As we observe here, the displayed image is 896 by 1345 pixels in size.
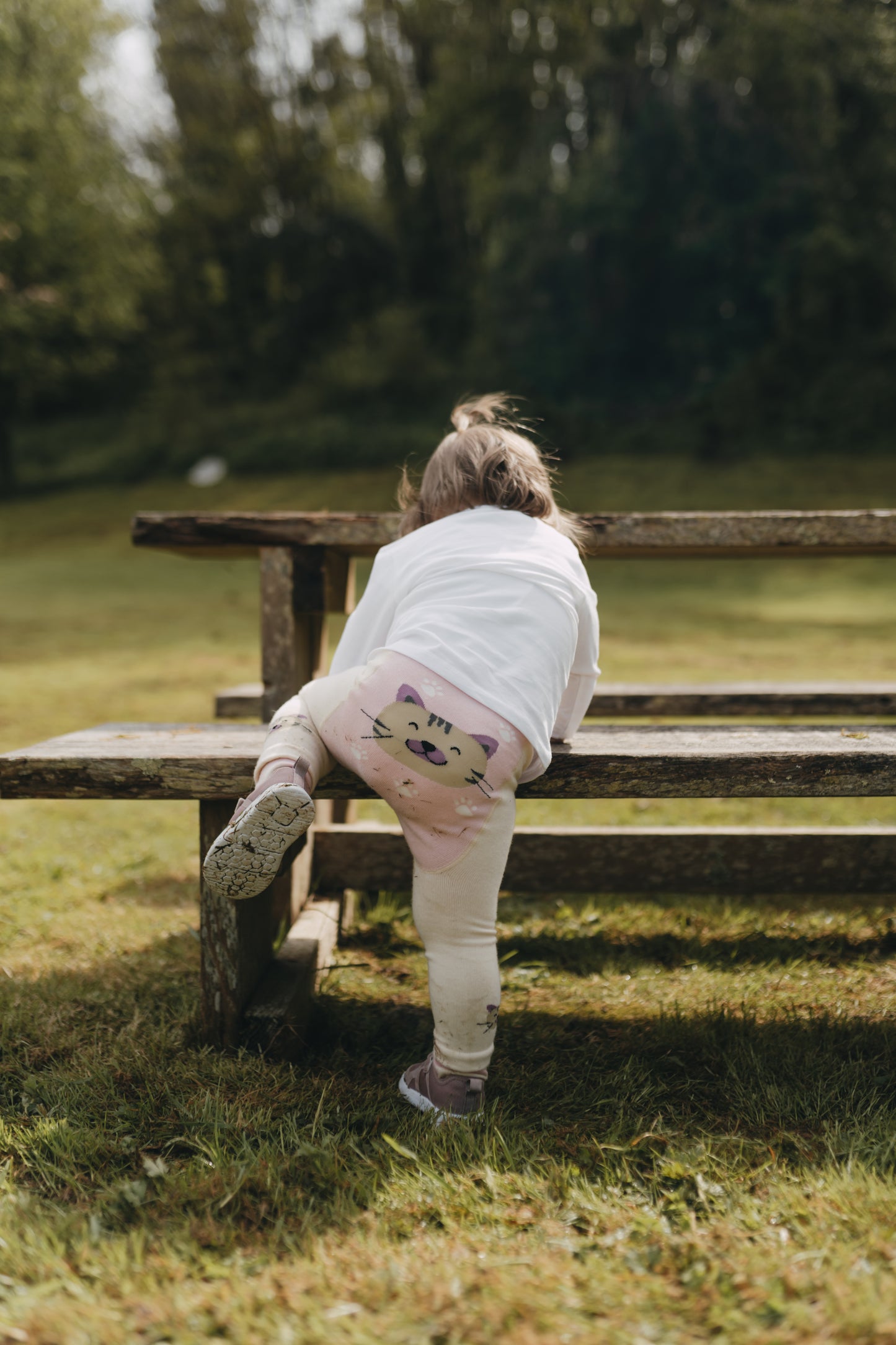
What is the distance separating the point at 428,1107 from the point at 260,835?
64 centimetres

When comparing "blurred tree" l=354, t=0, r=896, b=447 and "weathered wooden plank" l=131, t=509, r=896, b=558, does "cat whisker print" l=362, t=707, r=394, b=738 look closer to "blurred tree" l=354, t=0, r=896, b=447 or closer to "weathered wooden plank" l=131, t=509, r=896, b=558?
"weathered wooden plank" l=131, t=509, r=896, b=558

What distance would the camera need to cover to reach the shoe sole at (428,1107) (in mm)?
1872

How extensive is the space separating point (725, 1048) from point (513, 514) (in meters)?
1.26

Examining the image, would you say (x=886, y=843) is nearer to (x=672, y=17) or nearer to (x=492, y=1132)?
(x=492, y=1132)

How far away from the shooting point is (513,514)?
86.4 inches

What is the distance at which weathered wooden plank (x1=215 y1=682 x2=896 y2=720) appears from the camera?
350 cm

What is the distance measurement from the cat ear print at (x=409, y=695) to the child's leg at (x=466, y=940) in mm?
234

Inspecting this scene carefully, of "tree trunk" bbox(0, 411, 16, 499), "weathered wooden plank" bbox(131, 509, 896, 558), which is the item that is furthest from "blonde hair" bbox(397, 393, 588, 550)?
"tree trunk" bbox(0, 411, 16, 499)

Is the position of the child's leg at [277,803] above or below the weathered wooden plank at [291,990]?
above

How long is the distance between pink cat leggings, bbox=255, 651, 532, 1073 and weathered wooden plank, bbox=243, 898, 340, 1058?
0.44m

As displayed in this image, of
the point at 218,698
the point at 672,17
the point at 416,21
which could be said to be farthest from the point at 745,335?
the point at 218,698

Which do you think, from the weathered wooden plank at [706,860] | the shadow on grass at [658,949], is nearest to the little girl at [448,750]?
the shadow on grass at [658,949]

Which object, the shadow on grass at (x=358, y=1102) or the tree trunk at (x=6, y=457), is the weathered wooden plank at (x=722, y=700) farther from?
the tree trunk at (x=6, y=457)

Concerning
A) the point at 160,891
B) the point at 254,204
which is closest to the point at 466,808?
the point at 160,891
